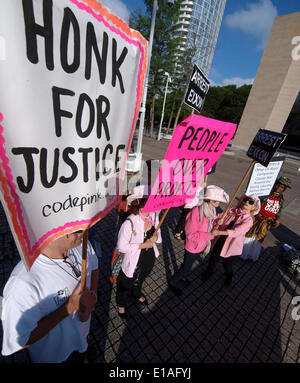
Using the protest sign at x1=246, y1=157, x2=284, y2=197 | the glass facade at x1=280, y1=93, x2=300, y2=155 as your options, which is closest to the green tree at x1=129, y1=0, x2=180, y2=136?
the protest sign at x1=246, y1=157, x2=284, y2=197

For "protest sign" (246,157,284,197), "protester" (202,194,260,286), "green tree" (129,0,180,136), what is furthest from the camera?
"green tree" (129,0,180,136)

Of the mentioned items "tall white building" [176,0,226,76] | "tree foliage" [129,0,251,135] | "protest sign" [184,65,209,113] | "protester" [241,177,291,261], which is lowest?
"protester" [241,177,291,261]

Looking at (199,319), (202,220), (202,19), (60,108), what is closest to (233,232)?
(202,220)

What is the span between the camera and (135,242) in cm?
218

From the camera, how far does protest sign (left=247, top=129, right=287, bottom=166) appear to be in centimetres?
262

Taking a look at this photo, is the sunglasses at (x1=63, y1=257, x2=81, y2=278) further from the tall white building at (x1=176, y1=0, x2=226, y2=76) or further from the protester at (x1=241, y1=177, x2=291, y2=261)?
the tall white building at (x1=176, y1=0, x2=226, y2=76)

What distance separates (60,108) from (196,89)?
1926mm

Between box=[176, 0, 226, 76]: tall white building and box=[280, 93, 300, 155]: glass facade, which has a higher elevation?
box=[176, 0, 226, 76]: tall white building

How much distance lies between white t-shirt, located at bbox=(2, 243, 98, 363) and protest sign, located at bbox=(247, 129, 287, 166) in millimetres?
2863

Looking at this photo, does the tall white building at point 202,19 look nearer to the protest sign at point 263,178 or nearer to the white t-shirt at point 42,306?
the protest sign at point 263,178

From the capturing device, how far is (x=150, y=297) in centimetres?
291

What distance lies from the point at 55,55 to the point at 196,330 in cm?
329

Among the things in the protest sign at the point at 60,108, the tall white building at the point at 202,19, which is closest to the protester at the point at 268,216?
the protest sign at the point at 60,108
